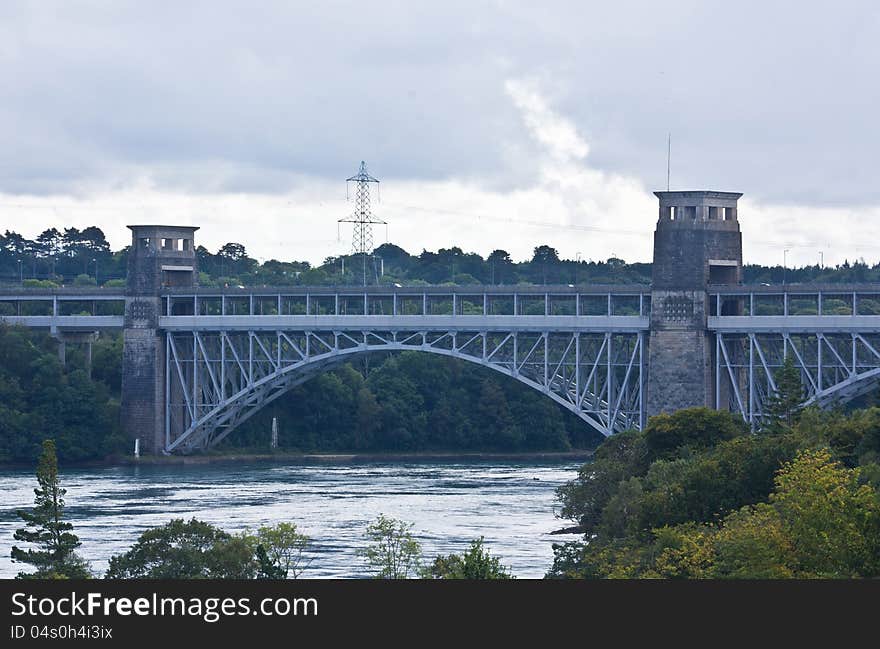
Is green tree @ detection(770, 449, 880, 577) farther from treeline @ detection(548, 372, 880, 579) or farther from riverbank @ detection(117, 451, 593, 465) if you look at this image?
riverbank @ detection(117, 451, 593, 465)

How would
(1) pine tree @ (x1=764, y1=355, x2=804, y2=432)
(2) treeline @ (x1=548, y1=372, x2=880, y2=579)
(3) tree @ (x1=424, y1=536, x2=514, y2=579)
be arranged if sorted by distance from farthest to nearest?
(1) pine tree @ (x1=764, y1=355, x2=804, y2=432), (3) tree @ (x1=424, y1=536, x2=514, y2=579), (2) treeline @ (x1=548, y1=372, x2=880, y2=579)

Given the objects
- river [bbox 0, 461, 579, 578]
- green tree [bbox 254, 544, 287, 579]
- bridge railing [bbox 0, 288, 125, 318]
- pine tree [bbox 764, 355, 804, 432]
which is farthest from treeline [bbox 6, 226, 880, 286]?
green tree [bbox 254, 544, 287, 579]

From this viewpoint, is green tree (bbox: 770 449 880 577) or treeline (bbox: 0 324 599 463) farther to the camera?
treeline (bbox: 0 324 599 463)

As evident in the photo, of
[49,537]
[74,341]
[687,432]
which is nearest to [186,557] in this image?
[49,537]

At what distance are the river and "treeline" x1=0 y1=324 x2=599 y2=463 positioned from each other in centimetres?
460

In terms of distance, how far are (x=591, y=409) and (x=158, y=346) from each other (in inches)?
1153

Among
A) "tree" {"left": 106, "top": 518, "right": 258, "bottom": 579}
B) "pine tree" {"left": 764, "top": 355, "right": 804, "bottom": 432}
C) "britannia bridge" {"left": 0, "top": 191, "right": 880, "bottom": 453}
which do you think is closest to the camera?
"tree" {"left": 106, "top": 518, "right": 258, "bottom": 579}

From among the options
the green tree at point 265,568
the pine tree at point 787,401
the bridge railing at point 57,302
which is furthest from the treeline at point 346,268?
the green tree at point 265,568

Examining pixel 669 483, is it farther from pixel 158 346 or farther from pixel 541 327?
pixel 158 346

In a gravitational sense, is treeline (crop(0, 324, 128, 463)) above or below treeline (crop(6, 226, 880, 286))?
below

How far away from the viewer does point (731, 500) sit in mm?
59375

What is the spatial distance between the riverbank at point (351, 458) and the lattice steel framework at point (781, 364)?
2614 centimetres

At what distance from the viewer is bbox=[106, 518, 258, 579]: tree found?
54500 millimetres

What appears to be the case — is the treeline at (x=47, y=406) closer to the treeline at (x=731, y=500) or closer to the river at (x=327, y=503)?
the river at (x=327, y=503)
